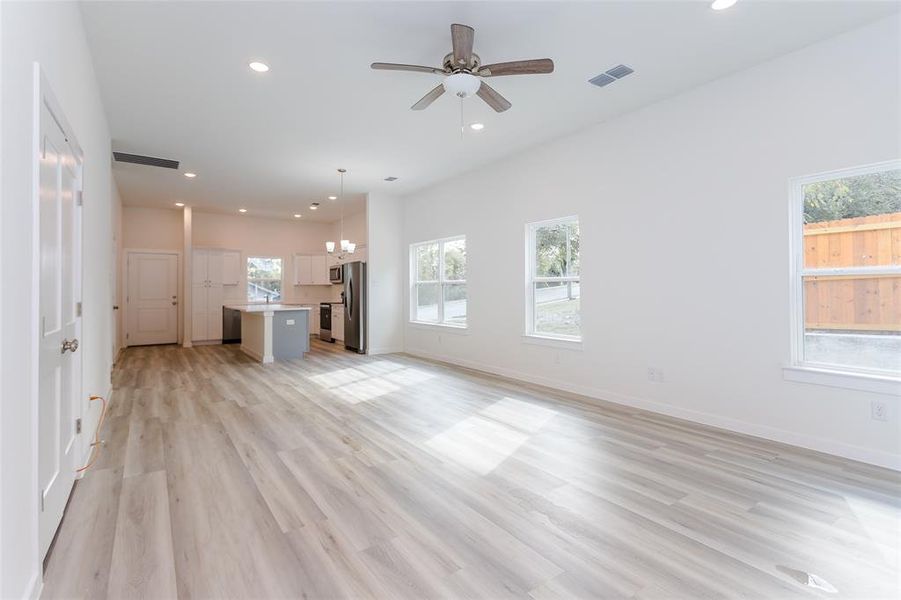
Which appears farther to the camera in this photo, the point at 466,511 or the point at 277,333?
the point at 277,333

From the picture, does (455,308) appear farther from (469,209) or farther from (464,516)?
(464,516)

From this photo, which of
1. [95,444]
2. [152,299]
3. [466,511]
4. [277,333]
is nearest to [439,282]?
[277,333]

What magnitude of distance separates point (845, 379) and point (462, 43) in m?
3.48

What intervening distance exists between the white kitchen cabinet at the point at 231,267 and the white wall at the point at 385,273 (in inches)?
158

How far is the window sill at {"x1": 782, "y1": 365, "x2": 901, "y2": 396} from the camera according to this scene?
2782mm

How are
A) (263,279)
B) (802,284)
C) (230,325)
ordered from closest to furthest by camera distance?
(802,284), (230,325), (263,279)

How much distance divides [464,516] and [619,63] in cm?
348

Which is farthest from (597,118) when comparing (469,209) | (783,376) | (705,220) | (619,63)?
(783,376)

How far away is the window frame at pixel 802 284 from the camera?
2.92 meters

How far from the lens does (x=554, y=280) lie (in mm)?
5125

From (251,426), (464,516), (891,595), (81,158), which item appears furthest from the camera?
(251,426)

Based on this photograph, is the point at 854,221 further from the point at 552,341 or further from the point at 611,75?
the point at 552,341

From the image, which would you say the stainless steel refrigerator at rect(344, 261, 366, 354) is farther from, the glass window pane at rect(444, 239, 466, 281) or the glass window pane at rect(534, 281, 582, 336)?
the glass window pane at rect(534, 281, 582, 336)

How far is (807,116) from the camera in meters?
3.13
